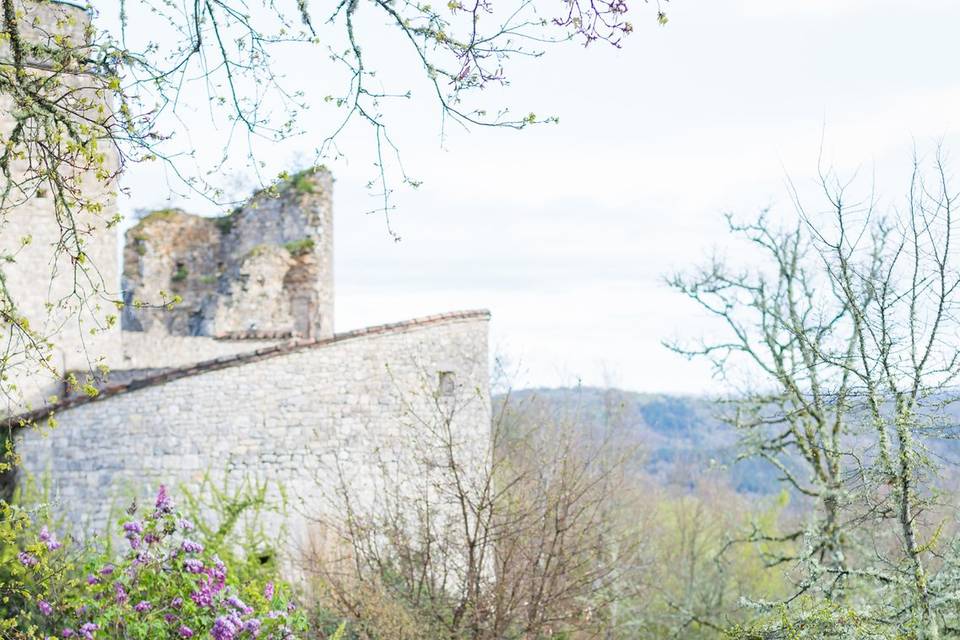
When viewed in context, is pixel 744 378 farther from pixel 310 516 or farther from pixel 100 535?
pixel 100 535

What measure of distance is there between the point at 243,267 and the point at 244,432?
24.1 feet

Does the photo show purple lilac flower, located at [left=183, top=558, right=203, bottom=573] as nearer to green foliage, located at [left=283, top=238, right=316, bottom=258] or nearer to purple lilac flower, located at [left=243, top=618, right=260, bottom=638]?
purple lilac flower, located at [left=243, top=618, right=260, bottom=638]

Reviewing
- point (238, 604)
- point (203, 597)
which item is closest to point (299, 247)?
point (203, 597)

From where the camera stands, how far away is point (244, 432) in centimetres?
1104

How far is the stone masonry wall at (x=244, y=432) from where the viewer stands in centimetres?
1094

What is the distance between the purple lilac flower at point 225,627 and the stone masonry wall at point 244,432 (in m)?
3.16

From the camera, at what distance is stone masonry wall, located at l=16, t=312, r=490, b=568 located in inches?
431

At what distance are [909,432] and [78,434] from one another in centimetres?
833

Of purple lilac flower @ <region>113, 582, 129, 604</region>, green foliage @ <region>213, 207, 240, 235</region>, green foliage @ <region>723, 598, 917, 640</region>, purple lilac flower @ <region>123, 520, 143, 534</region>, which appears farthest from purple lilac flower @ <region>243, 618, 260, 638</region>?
green foliage @ <region>213, 207, 240, 235</region>

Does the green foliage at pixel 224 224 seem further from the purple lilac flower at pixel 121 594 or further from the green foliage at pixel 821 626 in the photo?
the green foliage at pixel 821 626

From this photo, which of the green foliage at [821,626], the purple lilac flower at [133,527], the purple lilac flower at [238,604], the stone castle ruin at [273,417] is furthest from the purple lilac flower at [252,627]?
the green foliage at [821,626]

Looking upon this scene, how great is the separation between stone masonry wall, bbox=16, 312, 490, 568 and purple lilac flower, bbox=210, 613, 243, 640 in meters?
3.16

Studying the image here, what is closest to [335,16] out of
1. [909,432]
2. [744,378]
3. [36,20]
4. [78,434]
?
[36,20]

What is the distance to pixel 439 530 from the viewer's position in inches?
435
